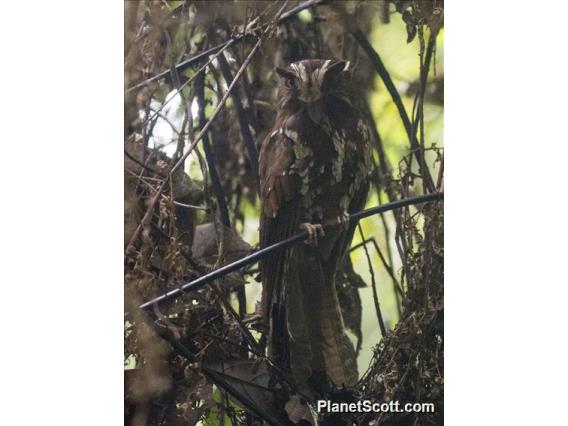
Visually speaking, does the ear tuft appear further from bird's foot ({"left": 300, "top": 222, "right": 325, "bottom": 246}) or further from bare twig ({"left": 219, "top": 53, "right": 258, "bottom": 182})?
bird's foot ({"left": 300, "top": 222, "right": 325, "bottom": 246})

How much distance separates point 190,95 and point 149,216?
0.24 meters

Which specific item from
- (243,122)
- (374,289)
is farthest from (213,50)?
(374,289)

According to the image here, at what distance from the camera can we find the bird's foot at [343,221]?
1448 mm

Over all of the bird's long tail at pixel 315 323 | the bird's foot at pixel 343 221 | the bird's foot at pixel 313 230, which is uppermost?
the bird's foot at pixel 343 221

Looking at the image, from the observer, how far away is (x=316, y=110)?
1.43 meters

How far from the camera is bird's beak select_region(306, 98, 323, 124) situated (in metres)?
1.43

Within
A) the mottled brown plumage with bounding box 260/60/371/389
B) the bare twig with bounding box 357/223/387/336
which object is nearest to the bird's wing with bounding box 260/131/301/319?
the mottled brown plumage with bounding box 260/60/371/389

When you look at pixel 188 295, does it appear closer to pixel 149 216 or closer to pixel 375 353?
pixel 149 216

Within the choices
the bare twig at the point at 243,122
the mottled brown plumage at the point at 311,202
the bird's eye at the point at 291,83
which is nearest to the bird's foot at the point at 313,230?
the mottled brown plumage at the point at 311,202

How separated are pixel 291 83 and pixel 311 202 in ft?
0.71

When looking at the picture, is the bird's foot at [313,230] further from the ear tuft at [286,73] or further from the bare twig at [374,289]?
the ear tuft at [286,73]

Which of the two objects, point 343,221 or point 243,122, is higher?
point 243,122

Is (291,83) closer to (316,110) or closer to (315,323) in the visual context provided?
(316,110)

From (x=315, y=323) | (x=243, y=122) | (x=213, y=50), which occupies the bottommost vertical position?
(x=315, y=323)
